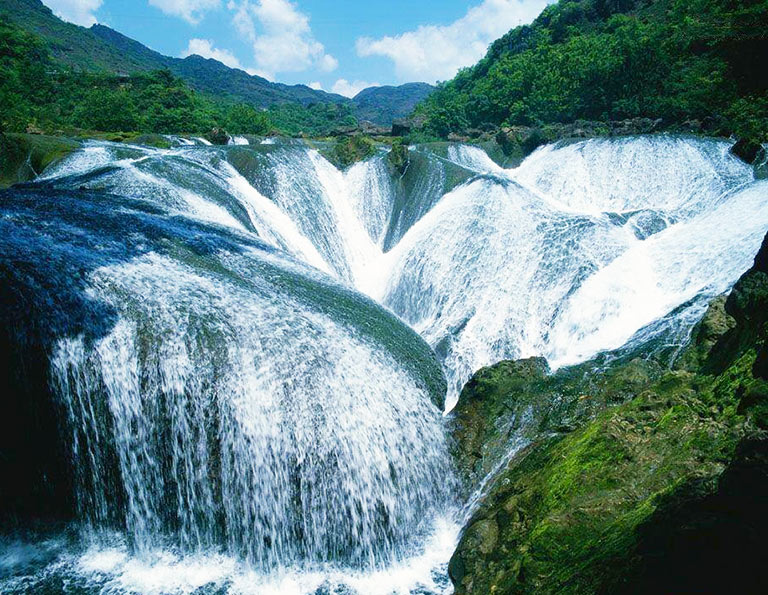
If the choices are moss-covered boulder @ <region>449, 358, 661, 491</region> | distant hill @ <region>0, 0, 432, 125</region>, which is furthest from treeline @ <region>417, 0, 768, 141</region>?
distant hill @ <region>0, 0, 432, 125</region>

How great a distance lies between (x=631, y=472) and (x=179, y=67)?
182715 millimetres

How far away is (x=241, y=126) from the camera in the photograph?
1732 inches

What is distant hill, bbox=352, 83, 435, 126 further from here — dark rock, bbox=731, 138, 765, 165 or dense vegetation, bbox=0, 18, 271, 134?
dark rock, bbox=731, 138, 765, 165

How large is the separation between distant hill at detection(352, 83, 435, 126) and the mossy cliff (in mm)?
147822

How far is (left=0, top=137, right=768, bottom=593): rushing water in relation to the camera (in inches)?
198

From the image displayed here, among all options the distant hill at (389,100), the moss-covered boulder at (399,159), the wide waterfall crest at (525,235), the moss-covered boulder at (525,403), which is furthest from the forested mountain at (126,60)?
the moss-covered boulder at (525,403)

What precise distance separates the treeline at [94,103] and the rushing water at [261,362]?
23.0m

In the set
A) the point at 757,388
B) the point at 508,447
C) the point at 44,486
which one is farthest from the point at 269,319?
the point at 757,388

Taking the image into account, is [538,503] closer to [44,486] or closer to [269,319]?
[269,319]

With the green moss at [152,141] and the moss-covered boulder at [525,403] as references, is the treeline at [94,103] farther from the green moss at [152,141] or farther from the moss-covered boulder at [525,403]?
the moss-covered boulder at [525,403]

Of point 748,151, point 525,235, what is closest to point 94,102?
point 525,235

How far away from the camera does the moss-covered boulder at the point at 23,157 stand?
13.3m

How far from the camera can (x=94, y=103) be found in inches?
1249

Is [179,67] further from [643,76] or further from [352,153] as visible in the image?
[352,153]
